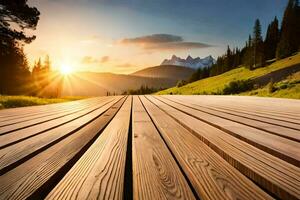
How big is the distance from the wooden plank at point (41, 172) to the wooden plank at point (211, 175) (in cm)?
68

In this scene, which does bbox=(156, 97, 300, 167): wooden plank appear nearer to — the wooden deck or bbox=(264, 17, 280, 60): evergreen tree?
the wooden deck

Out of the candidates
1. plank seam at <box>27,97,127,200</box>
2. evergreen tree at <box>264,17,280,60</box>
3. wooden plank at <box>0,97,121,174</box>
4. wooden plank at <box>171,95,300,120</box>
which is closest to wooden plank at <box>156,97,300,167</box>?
plank seam at <box>27,97,127,200</box>

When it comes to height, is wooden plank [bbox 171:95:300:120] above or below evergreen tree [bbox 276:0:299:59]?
below

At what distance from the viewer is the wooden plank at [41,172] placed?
44.4 inches

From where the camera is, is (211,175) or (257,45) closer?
(211,175)

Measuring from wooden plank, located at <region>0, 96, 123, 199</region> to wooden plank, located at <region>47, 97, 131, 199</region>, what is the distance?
0.05 m

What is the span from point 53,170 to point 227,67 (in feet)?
309

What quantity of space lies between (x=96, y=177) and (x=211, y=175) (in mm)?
586

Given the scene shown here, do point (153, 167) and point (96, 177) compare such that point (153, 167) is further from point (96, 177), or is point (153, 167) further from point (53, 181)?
point (53, 181)

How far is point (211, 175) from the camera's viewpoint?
1.33m

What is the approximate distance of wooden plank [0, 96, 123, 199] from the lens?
3.70 ft

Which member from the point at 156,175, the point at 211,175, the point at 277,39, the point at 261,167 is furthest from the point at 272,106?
the point at 277,39

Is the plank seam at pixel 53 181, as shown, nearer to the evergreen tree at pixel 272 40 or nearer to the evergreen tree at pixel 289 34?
the evergreen tree at pixel 289 34

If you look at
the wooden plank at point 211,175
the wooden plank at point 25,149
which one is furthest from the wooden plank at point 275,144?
the wooden plank at point 25,149
